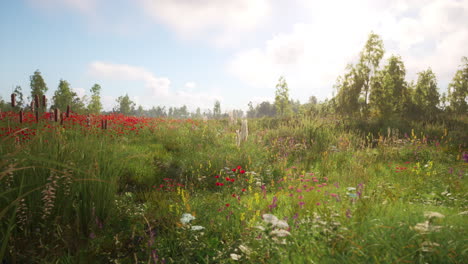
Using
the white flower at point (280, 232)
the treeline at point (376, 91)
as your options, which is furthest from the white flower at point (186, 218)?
the treeline at point (376, 91)

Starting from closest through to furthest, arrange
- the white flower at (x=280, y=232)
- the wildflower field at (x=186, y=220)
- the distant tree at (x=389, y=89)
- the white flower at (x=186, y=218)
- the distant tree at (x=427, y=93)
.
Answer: the white flower at (x=280, y=232), the wildflower field at (x=186, y=220), the white flower at (x=186, y=218), the distant tree at (x=389, y=89), the distant tree at (x=427, y=93)

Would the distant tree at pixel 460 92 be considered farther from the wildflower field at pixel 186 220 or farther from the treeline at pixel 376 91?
the wildflower field at pixel 186 220

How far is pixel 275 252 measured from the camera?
229 centimetres

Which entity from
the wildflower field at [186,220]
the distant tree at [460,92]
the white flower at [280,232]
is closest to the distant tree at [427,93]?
the distant tree at [460,92]

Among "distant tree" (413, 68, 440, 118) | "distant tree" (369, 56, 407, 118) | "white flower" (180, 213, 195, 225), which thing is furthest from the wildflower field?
"distant tree" (413, 68, 440, 118)

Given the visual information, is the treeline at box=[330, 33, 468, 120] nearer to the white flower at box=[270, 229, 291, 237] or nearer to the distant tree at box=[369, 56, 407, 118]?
the distant tree at box=[369, 56, 407, 118]

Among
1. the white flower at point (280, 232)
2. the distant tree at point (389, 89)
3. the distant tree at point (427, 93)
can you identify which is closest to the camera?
the white flower at point (280, 232)

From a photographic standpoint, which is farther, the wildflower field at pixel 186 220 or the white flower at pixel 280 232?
the wildflower field at pixel 186 220

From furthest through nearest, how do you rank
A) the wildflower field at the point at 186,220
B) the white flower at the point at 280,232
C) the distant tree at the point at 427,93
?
the distant tree at the point at 427,93 < the wildflower field at the point at 186,220 < the white flower at the point at 280,232

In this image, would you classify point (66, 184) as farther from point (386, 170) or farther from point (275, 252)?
point (386, 170)

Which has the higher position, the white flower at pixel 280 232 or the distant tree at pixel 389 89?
the distant tree at pixel 389 89

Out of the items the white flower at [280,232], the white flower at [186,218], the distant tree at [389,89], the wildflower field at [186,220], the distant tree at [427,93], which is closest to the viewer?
the white flower at [280,232]

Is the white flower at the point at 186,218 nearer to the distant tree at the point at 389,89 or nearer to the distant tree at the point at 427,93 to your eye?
the distant tree at the point at 389,89

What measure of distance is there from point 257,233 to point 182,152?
16.3 feet
